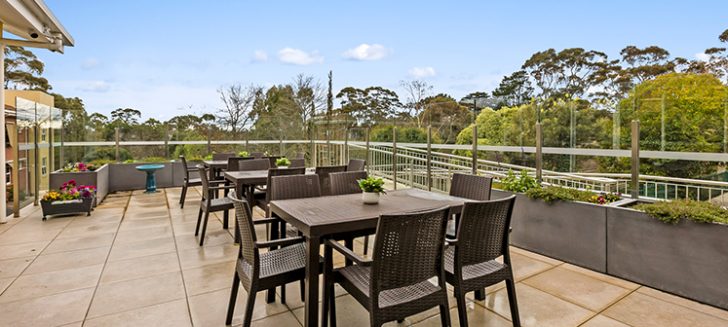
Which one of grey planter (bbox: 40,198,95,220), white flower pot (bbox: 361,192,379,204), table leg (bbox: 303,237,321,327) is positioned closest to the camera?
table leg (bbox: 303,237,321,327)

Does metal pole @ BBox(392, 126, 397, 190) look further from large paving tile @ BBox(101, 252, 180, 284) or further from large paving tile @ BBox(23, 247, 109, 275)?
large paving tile @ BBox(23, 247, 109, 275)

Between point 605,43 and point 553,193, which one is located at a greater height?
point 605,43

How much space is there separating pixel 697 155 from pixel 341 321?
3323 mm

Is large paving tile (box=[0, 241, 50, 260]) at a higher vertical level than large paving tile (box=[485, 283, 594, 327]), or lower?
higher

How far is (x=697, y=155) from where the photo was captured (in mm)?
3160

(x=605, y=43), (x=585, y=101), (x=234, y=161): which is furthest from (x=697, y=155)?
(x=605, y=43)

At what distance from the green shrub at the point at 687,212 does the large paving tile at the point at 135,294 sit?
3.58m

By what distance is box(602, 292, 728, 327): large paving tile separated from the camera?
2.26m

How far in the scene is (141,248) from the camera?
3.89 meters

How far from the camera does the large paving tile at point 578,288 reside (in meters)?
2.56

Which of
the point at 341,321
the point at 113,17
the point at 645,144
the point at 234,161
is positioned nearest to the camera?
the point at 341,321

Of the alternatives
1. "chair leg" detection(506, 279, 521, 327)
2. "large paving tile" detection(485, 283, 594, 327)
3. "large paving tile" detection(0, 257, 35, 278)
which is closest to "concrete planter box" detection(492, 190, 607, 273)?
"large paving tile" detection(485, 283, 594, 327)

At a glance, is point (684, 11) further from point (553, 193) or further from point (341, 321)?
point (341, 321)

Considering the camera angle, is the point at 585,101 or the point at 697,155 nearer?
the point at 697,155
